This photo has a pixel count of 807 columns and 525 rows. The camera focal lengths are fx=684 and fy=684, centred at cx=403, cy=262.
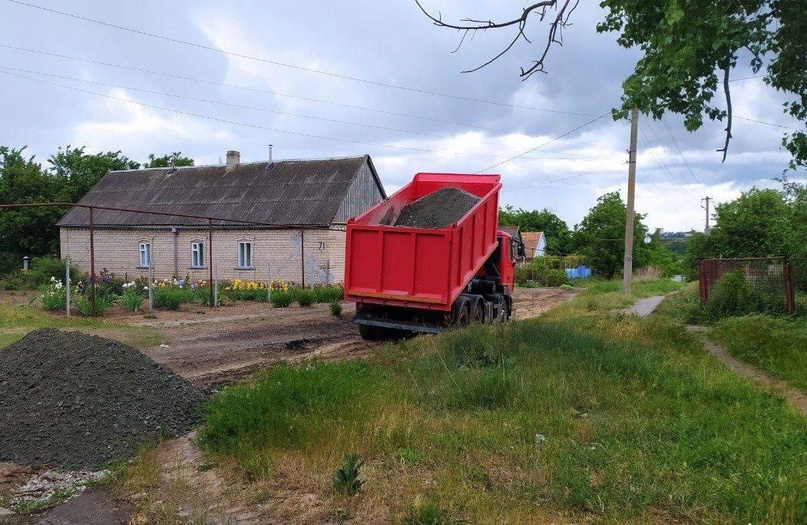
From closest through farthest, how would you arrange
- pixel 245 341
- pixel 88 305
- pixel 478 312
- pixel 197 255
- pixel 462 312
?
pixel 245 341 → pixel 462 312 → pixel 478 312 → pixel 88 305 → pixel 197 255

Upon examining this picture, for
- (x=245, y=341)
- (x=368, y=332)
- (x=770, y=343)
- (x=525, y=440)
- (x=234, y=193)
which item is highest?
(x=234, y=193)

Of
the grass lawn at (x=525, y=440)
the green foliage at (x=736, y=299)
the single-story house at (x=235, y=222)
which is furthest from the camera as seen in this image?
the single-story house at (x=235, y=222)

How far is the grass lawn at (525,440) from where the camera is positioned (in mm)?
4406

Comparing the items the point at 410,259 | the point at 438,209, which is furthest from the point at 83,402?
the point at 438,209

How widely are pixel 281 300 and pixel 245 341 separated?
25.6 feet

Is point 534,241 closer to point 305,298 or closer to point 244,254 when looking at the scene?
point 244,254

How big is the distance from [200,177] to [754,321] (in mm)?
30025

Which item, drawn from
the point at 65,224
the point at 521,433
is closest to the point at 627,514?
the point at 521,433

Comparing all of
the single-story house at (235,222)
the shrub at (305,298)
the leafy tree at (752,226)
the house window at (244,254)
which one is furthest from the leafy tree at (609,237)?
the shrub at (305,298)

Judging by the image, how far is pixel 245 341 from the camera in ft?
44.4

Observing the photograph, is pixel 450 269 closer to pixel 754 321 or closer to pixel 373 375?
pixel 373 375

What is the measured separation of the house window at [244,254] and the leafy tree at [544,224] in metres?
38.9

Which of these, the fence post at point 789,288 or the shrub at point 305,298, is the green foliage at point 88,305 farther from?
the fence post at point 789,288

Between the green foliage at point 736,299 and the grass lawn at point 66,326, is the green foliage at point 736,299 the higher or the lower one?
the higher one
